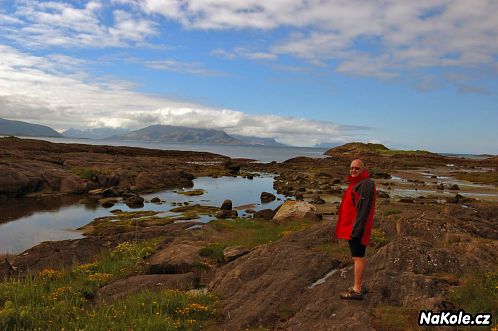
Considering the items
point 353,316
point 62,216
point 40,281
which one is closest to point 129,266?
point 40,281

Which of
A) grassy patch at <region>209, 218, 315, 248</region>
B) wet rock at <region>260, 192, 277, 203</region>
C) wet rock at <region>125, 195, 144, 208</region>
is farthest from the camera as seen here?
wet rock at <region>260, 192, 277, 203</region>

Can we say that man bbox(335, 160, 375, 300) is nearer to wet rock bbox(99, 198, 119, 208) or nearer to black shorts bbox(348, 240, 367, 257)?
black shorts bbox(348, 240, 367, 257)

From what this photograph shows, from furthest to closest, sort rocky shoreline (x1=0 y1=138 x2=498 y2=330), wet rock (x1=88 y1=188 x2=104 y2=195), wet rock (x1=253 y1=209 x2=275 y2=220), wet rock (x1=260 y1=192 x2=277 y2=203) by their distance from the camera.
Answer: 1. wet rock (x1=88 y1=188 x2=104 y2=195)
2. wet rock (x1=260 y1=192 x2=277 y2=203)
3. wet rock (x1=253 y1=209 x2=275 y2=220)
4. rocky shoreline (x1=0 y1=138 x2=498 y2=330)

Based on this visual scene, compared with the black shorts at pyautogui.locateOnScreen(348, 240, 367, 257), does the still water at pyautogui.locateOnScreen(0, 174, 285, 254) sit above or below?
below

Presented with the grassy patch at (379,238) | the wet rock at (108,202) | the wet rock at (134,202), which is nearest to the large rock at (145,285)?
the grassy patch at (379,238)

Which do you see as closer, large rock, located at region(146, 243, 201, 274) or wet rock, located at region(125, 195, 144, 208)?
large rock, located at region(146, 243, 201, 274)

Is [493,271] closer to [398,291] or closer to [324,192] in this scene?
[398,291]

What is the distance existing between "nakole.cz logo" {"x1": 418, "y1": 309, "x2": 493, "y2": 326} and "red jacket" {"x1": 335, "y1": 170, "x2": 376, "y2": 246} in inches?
81.7

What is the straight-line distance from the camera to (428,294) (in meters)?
9.89

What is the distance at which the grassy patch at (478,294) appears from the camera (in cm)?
890

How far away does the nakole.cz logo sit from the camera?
8336 millimetres

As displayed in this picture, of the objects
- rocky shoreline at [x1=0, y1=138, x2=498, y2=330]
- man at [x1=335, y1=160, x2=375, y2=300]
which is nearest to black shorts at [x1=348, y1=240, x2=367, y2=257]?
man at [x1=335, y1=160, x2=375, y2=300]

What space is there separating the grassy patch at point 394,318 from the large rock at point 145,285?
682 cm

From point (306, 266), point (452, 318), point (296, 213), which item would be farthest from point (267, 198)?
point (452, 318)
